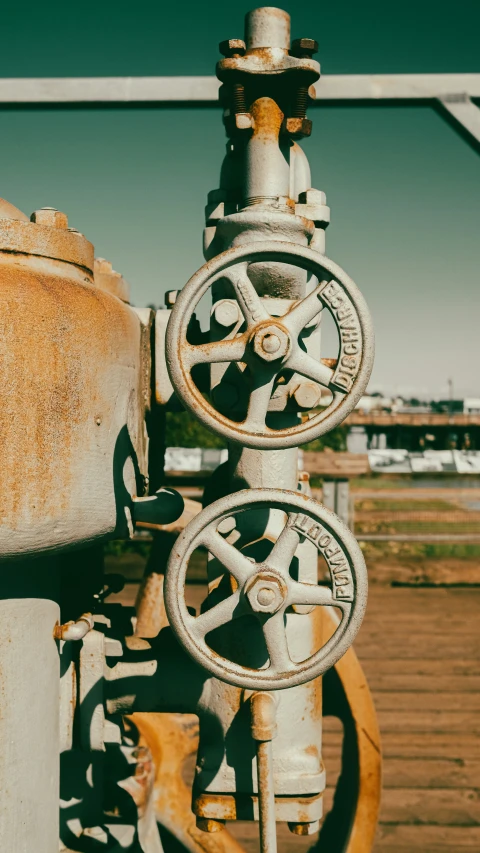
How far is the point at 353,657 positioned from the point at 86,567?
0.69 meters

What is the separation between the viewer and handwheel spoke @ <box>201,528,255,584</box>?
1280 mm

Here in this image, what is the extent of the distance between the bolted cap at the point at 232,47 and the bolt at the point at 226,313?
0.46 metres

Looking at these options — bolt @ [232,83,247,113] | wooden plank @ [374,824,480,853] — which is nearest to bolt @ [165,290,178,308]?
bolt @ [232,83,247,113]

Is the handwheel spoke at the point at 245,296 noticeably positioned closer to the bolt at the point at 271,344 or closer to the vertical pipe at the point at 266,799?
the bolt at the point at 271,344

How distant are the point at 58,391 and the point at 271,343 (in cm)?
32

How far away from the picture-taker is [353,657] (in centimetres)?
A: 199

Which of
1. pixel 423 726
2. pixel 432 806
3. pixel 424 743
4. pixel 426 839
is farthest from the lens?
pixel 423 726

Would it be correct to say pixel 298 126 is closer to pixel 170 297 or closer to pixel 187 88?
pixel 170 297

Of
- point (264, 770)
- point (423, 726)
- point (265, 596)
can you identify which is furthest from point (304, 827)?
point (423, 726)

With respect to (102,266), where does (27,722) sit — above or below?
below

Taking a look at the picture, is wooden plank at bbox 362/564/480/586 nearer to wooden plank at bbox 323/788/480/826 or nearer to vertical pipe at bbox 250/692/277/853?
wooden plank at bbox 323/788/480/826

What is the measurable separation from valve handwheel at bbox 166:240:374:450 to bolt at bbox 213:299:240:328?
0.12 meters

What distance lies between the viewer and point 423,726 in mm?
3354

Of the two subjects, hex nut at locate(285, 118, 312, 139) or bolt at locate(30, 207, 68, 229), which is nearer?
bolt at locate(30, 207, 68, 229)
